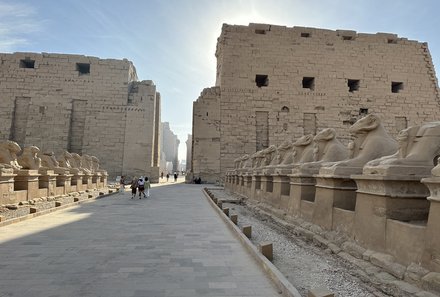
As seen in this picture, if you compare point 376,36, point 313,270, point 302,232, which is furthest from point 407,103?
point 313,270

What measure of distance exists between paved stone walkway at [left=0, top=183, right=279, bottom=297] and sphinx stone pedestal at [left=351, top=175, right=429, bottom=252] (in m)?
1.38

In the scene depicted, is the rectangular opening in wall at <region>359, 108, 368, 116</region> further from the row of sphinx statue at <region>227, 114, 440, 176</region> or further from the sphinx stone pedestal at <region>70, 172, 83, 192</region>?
the sphinx stone pedestal at <region>70, 172, 83, 192</region>

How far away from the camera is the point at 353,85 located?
2459cm

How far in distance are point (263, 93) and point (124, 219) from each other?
17.3 meters

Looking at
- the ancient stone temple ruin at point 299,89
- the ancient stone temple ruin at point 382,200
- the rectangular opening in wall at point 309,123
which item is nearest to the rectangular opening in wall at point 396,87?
the ancient stone temple ruin at point 299,89

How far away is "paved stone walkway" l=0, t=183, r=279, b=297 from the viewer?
3105 mm

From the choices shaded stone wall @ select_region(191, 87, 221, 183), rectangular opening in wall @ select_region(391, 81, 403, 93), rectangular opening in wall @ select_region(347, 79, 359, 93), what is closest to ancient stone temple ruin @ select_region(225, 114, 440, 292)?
shaded stone wall @ select_region(191, 87, 221, 183)

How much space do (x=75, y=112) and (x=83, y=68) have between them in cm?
357

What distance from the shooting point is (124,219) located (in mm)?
7383

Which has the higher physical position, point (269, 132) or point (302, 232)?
point (269, 132)

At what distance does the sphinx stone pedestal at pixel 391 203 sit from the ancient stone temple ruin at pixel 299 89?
18222 mm

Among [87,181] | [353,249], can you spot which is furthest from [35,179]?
[353,249]

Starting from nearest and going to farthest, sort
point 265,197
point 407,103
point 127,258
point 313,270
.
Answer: point 313,270, point 127,258, point 265,197, point 407,103

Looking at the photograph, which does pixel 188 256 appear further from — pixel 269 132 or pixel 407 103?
pixel 407 103
